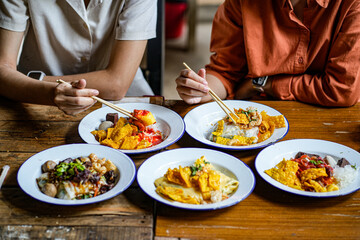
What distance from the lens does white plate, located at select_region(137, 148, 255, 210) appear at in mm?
1024

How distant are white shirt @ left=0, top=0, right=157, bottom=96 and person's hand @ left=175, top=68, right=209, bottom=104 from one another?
18.1 inches

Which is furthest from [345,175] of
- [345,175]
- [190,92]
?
[190,92]

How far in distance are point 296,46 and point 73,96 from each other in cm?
115

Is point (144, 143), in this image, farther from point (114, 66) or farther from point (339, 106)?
point (339, 106)

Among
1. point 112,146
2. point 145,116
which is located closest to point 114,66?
point 145,116

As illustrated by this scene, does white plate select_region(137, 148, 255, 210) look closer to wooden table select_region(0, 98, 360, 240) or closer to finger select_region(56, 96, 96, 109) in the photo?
wooden table select_region(0, 98, 360, 240)

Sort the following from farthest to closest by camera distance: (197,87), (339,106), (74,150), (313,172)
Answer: (339,106) → (197,87) → (74,150) → (313,172)

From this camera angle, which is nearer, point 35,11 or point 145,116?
point 145,116

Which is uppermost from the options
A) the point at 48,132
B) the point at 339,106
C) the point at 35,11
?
the point at 35,11

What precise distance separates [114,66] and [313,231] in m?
1.31

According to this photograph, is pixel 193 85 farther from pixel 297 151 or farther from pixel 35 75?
pixel 35 75

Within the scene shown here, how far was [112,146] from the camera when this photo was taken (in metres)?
1.34

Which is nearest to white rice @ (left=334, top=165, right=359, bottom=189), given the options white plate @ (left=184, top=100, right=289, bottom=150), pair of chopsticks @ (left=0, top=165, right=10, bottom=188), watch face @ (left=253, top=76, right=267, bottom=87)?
white plate @ (left=184, top=100, right=289, bottom=150)

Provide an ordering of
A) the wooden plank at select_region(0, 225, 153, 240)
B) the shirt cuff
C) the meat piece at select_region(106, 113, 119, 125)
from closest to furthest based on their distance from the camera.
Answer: the wooden plank at select_region(0, 225, 153, 240), the meat piece at select_region(106, 113, 119, 125), the shirt cuff
